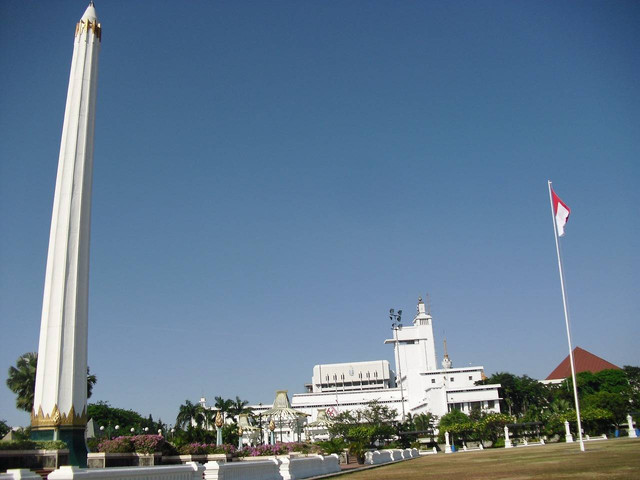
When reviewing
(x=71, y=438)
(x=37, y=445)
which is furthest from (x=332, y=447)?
(x=37, y=445)

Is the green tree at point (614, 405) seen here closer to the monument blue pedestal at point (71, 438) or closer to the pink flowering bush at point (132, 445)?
the pink flowering bush at point (132, 445)

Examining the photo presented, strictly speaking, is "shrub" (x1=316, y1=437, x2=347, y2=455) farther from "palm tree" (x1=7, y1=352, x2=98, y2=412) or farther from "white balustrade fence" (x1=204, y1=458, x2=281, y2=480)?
"palm tree" (x1=7, y1=352, x2=98, y2=412)

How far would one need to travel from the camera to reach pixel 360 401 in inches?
5143

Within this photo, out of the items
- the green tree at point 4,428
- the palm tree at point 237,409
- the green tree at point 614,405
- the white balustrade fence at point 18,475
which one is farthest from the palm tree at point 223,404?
the white balustrade fence at point 18,475

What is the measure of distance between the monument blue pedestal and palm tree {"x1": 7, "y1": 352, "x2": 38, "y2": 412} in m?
24.7

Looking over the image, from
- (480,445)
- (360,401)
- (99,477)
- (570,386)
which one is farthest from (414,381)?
(99,477)

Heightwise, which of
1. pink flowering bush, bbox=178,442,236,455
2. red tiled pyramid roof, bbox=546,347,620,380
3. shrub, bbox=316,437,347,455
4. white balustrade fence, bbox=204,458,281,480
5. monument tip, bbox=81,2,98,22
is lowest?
shrub, bbox=316,437,347,455

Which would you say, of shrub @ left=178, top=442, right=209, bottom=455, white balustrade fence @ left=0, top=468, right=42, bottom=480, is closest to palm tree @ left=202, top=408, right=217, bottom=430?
shrub @ left=178, top=442, right=209, bottom=455

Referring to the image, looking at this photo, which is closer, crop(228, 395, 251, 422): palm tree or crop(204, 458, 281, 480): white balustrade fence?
crop(204, 458, 281, 480): white balustrade fence

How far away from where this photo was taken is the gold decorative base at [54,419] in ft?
75.3

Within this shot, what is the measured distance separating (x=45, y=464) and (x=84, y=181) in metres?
12.4

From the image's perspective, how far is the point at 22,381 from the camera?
4519 cm

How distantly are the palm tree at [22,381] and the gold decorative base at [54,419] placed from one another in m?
24.4

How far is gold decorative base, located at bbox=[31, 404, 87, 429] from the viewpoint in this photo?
23.0 meters
